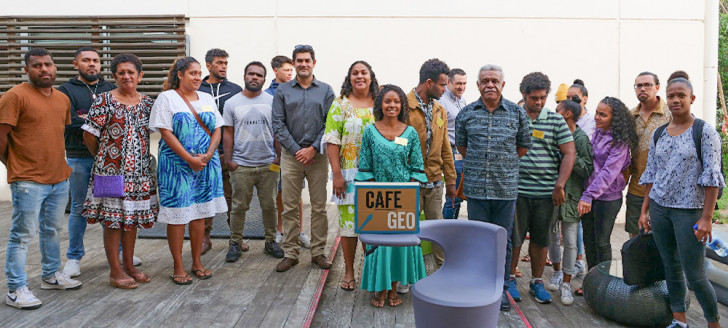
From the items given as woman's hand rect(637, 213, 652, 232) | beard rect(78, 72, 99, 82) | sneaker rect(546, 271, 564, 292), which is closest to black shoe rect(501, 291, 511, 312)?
sneaker rect(546, 271, 564, 292)

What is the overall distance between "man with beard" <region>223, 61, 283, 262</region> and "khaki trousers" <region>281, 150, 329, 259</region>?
0.28m

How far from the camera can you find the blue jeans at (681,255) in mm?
2879

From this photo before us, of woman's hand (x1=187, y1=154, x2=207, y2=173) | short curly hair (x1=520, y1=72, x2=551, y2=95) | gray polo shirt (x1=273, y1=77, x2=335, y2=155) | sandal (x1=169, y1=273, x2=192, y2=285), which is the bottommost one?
sandal (x1=169, y1=273, x2=192, y2=285)

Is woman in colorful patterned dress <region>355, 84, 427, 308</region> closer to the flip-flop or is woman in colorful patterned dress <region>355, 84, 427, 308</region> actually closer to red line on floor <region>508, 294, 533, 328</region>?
the flip-flop

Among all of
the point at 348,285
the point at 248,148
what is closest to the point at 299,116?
the point at 248,148

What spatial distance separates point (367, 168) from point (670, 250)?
197 cm

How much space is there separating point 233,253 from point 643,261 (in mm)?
3241

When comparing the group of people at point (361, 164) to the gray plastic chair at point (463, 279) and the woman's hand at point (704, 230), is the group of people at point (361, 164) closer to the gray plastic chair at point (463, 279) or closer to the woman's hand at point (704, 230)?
the woman's hand at point (704, 230)

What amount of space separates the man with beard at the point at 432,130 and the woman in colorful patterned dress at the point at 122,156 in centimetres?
206

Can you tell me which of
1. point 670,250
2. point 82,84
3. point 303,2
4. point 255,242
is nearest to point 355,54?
point 303,2

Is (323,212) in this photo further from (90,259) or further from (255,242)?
(90,259)

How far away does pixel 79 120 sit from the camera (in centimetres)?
380

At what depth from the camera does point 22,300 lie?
3.25m

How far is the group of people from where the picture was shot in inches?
127
